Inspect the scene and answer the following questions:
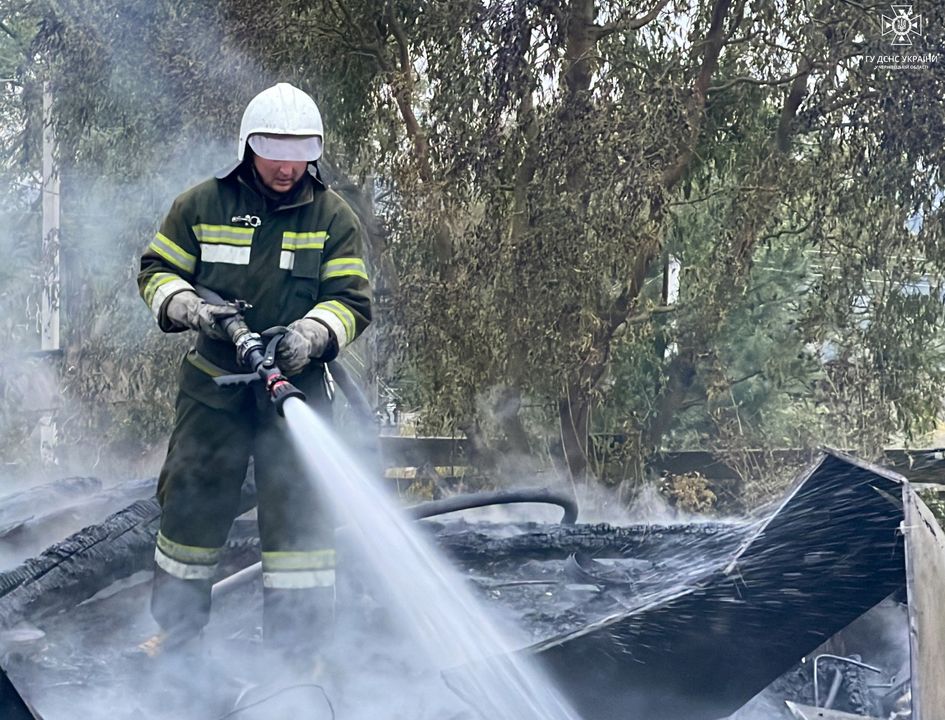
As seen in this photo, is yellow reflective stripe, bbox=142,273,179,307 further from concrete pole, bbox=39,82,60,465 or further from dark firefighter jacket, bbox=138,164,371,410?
concrete pole, bbox=39,82,60,465

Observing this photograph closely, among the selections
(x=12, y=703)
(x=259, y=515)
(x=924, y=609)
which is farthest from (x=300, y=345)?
(x=924, y=609)

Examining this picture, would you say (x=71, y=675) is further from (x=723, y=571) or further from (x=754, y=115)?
(x=754, y=115)

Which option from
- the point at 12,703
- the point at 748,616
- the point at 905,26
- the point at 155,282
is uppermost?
the point at 905,26

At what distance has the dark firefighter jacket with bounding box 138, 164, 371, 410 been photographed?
327 cm

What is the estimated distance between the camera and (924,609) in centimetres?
287

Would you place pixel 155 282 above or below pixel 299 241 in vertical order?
below

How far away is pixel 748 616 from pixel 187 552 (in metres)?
1.84

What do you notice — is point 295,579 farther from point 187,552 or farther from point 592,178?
point 592,178

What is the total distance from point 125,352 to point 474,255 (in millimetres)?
2406

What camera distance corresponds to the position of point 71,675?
11.2 feet

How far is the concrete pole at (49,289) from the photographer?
6.61 metres

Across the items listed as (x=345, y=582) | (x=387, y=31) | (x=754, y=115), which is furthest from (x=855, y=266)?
(x=345, y=582)

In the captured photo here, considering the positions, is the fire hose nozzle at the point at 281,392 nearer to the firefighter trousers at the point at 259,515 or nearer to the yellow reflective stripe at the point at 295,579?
the firefighter trousers at the point at 259,515

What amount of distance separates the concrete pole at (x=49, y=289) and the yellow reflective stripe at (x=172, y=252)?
3.74 meters
